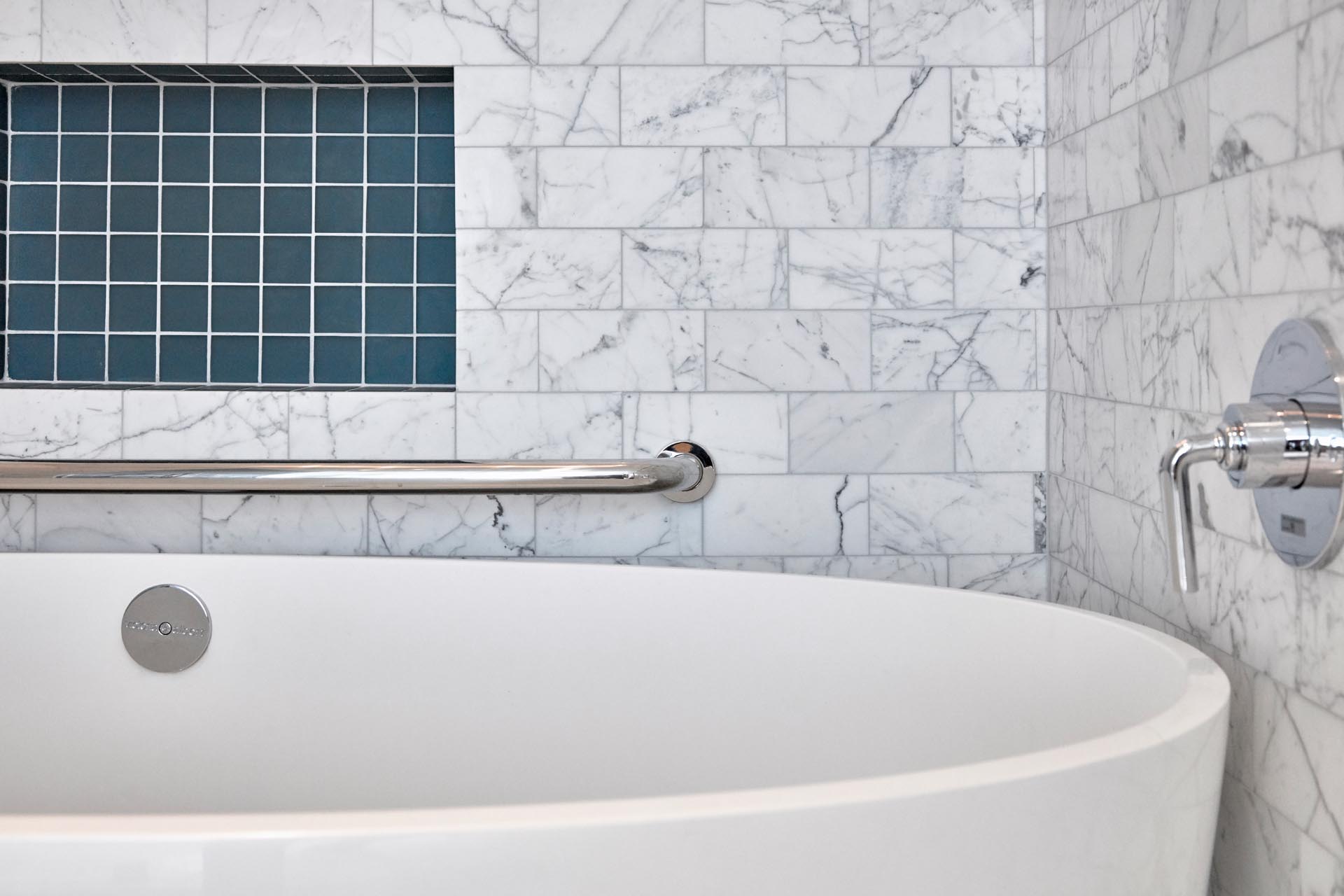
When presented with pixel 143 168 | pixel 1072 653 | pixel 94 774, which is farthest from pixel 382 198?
pixel 1072 653

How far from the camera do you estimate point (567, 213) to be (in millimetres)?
1946

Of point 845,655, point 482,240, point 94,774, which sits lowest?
point 94,774

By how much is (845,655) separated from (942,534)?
499mm

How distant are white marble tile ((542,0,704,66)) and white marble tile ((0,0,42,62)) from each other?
0.89 meters

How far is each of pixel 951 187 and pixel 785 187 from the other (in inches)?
11.3

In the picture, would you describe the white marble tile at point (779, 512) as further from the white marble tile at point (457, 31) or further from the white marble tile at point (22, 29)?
the white marble tile at point (22, 29)

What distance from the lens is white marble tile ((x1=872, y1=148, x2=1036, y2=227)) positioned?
1.94m

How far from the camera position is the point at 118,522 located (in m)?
2.00

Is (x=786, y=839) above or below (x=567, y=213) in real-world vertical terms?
below

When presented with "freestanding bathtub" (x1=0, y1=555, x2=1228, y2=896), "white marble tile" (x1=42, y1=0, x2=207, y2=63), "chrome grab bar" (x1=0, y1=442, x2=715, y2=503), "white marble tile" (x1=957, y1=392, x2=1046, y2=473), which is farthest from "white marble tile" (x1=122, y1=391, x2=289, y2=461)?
"white marble tile" (x1=957, y1=392, x2=1046, y2=473)

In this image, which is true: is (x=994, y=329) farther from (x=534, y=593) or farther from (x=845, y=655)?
(x=534, y=593)

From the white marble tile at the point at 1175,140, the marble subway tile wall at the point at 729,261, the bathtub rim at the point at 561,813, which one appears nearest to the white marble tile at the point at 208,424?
the marble subway tile wall at the point at 729,261

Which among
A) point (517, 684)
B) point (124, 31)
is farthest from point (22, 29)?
point (517, 684)

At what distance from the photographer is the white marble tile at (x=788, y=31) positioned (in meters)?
1.93
